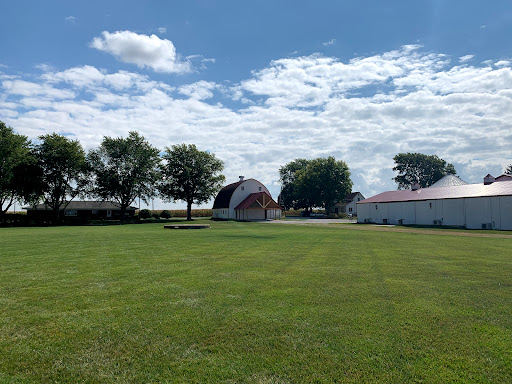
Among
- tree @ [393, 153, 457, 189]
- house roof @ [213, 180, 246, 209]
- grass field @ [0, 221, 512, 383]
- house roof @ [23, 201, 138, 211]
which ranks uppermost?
tree @ [393, 153, 457, 189]

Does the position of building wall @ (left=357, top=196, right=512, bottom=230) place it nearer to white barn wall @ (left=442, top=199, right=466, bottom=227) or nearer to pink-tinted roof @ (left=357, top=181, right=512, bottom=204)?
white barn wall @ (left=442, top=199, right=466, bottom=227)

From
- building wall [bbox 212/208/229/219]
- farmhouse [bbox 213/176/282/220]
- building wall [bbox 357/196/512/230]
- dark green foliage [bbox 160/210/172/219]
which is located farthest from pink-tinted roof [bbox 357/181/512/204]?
dark green foliage [bbox 160/210/172/219]

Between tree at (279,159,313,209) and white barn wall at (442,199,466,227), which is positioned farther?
tree at (279,159,313,209)

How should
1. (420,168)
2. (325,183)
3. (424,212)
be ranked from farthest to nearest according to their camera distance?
(420,168) → (325,183) → (424,212)

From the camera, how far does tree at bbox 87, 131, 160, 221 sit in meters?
60.9

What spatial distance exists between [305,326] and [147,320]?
8.66ft

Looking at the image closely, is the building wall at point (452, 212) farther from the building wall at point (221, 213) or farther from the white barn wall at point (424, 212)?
the building wall at point (221, 213)

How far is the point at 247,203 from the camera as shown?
67625mm

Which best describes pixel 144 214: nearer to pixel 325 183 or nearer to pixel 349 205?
pixel 325 183

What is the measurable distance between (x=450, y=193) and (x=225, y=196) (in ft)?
141

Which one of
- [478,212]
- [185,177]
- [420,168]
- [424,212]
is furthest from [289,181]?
[478,212]

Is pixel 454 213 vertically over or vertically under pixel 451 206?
under

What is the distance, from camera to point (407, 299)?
Answer: 7.15 metres

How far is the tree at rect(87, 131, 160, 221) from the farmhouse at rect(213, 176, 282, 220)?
1560cm
